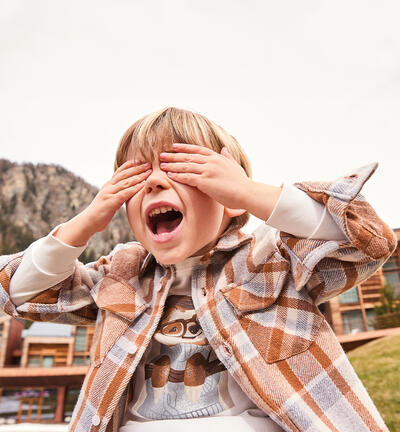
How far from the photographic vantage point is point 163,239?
1.53ft

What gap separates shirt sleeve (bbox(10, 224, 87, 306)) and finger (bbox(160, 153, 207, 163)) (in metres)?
0.18

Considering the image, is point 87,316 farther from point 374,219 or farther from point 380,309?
point 380,309

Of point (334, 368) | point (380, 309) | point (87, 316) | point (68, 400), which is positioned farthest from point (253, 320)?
point (380, 309)

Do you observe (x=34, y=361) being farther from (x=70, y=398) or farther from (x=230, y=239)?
(x=230, y=239)

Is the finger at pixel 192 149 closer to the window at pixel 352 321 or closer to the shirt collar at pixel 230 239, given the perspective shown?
the shirt collar at pixel 230 239

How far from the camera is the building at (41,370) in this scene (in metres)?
2.93

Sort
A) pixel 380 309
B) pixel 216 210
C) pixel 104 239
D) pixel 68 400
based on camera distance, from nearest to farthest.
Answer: pixel 216 210 < pixel 68 400 < pixel 380 309 < pixel 104 239

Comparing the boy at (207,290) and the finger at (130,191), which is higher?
the finger at (130,191)

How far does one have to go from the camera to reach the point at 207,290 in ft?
1.69

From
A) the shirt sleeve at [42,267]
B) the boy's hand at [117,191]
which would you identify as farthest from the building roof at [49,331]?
the boy's hand at [117,191]

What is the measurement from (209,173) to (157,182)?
0.07 meters

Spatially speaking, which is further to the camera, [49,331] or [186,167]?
[49,331]

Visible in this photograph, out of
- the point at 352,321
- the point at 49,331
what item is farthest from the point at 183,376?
the point at 352,321

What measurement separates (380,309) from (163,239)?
3.91m
